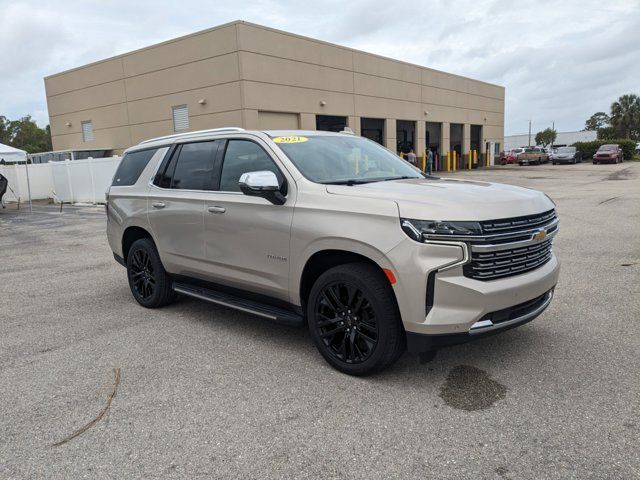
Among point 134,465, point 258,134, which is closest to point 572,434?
point 134,465

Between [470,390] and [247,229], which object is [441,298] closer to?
[470,390]

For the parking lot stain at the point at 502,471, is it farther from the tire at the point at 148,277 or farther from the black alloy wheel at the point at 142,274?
the black alloy wheel at the point at 142,274

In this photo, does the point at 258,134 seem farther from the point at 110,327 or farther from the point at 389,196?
the point at 110,327

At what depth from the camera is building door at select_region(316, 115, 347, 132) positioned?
2797 cm

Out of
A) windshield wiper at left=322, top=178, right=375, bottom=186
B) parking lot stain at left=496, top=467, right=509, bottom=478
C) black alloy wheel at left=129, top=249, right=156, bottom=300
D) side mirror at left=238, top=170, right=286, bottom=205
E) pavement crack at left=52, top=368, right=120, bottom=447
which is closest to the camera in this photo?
parking lot stain at left=496, top=467, right=509, bottom=478

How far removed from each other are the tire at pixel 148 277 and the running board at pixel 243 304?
0.70 ft

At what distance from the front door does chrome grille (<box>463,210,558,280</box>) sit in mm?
1483

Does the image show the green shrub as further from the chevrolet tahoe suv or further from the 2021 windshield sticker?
the 2021 windshield sticker

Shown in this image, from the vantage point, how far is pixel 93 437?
3.09 meters

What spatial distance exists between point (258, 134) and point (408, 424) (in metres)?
2.75

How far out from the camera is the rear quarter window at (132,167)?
19.0ft

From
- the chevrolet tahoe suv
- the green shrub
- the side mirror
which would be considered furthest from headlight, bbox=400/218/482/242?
the green shrub

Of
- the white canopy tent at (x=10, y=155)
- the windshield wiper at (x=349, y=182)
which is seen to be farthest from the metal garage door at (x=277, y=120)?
the windshield wiper at (x=349, y=182)

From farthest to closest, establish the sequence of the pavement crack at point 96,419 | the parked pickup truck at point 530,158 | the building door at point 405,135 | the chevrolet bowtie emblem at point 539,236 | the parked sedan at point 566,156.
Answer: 1. the parked pickup truck at point 530,158
2. the parked sedan at point 566,156
3. the building door at point 405,135
4. the chevrolet bowtie emblem at point 539,236
5. the pavement crack at point 96,419
